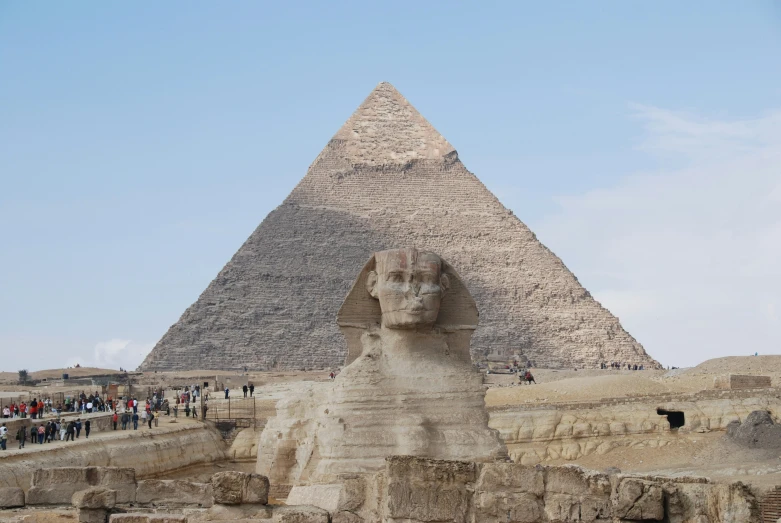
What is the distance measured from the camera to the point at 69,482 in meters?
5.73

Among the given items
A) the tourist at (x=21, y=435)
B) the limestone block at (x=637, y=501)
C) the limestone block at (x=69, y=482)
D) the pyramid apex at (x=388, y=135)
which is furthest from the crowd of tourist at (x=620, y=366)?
the limestone block at (x=637, y=501)

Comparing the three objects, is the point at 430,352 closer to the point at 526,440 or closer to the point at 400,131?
the point at 526,440

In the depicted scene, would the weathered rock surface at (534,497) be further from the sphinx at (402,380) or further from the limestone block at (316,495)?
the sphinx at (402,380)

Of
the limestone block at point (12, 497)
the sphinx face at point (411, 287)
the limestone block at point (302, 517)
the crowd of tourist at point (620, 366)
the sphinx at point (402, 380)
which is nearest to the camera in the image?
the limestone block at point (302, 517)

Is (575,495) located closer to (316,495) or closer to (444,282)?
(316,495)

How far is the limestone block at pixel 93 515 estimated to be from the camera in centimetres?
451

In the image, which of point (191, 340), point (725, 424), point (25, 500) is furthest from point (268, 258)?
point (25, 500)

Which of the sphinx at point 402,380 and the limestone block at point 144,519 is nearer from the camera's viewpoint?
the limestone block at point 144,519

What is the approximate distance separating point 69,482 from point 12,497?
0.21m

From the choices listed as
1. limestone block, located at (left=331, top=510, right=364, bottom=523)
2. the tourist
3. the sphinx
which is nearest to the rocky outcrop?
the tourist

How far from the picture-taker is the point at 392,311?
26.6 feet

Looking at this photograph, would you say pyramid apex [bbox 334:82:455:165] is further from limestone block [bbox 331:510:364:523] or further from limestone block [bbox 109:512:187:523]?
limestone block [bbox 331:510:364:523]

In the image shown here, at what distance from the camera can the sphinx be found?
7.80 metres

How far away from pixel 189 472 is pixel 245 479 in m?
9.68
